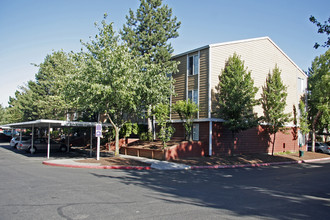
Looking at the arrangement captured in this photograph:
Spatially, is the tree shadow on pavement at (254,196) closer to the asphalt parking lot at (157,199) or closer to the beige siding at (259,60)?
the asphalt parking lot at (157,199)

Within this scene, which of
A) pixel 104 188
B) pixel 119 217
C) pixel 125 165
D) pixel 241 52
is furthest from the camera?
pixel 241 52

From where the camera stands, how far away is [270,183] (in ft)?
39.7

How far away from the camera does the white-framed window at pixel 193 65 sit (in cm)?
2422

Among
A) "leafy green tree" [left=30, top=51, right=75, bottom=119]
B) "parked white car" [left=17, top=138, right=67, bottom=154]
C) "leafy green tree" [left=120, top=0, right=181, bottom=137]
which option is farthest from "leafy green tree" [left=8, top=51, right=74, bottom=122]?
"leafy green tree" [left=120, top=0, right=181, bottom=137]

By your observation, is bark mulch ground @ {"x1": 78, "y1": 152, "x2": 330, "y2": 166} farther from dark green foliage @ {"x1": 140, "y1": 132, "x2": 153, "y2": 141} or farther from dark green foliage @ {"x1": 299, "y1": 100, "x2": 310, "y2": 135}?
dark green foliage @ {"x1": 299, "y1": 100, "x2": 310, "y2": 135}

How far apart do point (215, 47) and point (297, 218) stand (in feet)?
61.2

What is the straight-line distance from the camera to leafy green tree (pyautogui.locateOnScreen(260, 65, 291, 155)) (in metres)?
25.0

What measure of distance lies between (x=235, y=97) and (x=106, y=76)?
10202 mm

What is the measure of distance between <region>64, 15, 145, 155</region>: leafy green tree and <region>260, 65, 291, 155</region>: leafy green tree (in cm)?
1273

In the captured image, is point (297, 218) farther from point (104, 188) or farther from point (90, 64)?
point (90, 64)

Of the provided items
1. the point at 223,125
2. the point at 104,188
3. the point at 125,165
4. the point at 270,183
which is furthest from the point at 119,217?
the point at 223,125

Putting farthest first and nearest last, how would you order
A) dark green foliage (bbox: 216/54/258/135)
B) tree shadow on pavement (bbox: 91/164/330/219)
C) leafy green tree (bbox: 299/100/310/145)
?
1. leafy green tree (bbox: 299/100/310/145)
2. dark green foliage (bbox: 216/54/258/135)
3. tree shadow on pavement (bbox: 91/164/330/219)

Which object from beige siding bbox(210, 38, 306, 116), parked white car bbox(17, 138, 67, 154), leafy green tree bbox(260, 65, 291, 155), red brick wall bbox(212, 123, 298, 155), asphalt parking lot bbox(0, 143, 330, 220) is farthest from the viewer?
parked white car bbox(17, 138, 67, 154)

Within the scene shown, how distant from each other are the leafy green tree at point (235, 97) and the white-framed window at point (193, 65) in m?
2.56
